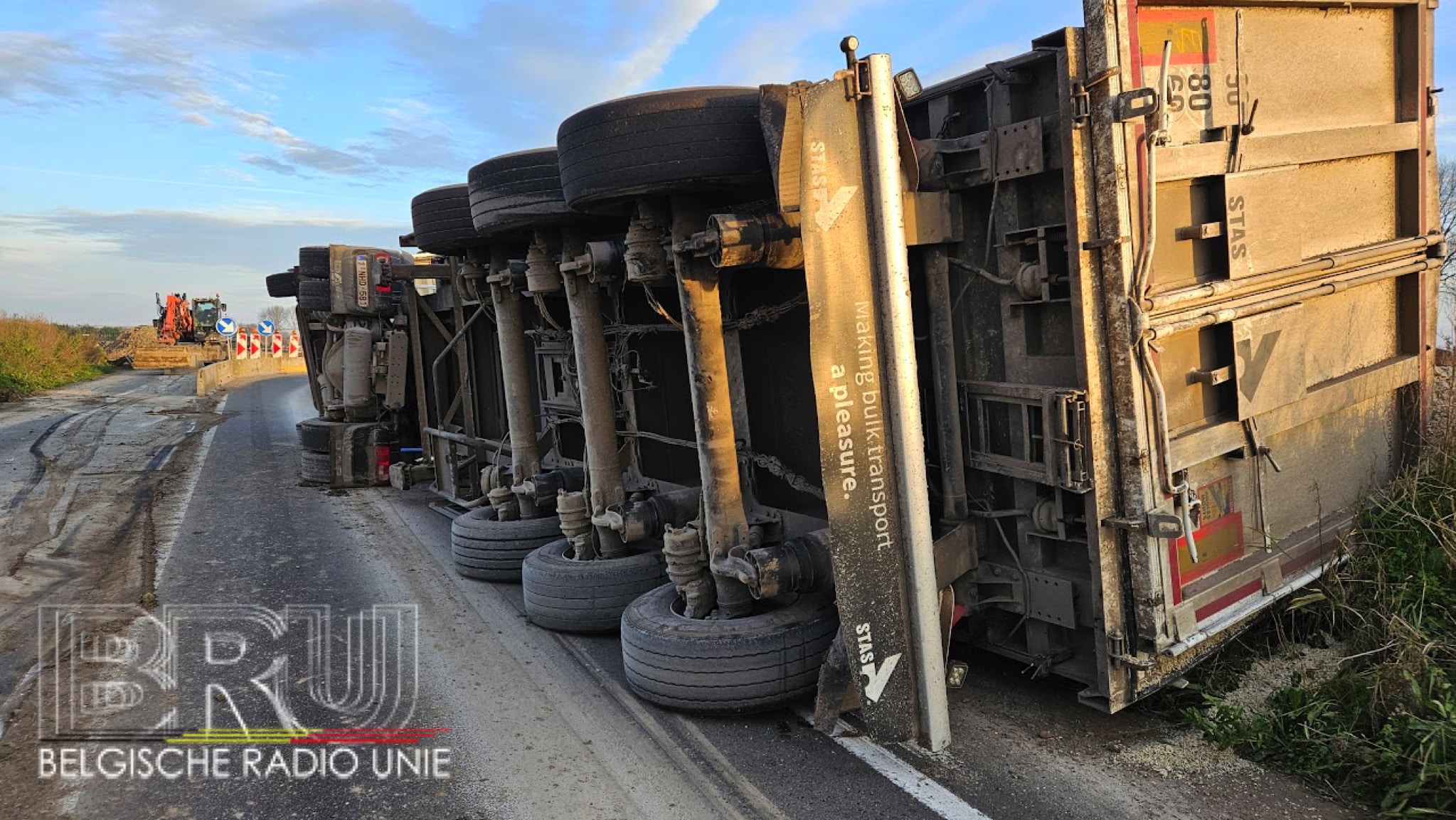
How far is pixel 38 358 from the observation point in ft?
83.9

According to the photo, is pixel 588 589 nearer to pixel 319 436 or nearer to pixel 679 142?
pixel 679 142

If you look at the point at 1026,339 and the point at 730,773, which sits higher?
the point at 1026,339

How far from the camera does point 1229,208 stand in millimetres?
3863

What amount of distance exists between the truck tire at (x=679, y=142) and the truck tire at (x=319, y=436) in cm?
800

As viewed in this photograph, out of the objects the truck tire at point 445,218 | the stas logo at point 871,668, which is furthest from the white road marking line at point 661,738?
the truck tire at point 445,218

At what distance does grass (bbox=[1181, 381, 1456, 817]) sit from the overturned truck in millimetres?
209

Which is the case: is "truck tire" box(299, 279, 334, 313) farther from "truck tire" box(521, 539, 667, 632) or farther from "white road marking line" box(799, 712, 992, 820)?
"white road marking line" box(799, 712, 992, 820)

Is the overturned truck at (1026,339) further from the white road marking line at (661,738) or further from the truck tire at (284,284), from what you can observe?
the truck tire at (284,284)

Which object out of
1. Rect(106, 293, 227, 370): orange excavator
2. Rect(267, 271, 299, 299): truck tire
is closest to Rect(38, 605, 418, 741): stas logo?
Rect(267, 271, 299, 299): truck tire

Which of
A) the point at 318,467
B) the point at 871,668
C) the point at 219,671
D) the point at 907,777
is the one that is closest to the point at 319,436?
the point at 318,467

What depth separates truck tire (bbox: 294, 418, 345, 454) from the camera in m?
10.9

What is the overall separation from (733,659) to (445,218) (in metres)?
4.16

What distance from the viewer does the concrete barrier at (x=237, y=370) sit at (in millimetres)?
25328

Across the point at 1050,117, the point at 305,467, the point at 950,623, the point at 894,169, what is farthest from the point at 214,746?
the point at 305,467
